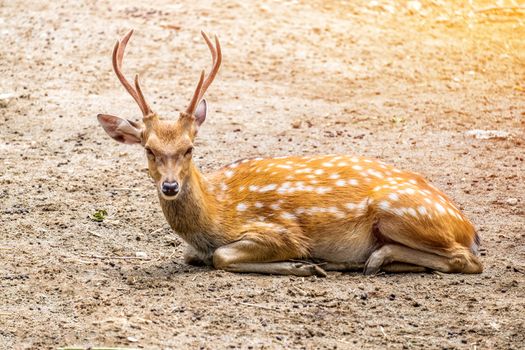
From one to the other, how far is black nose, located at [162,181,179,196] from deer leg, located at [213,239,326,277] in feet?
1.76

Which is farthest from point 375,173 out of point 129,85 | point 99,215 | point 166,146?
point 99,215

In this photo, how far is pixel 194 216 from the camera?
5.92 meters

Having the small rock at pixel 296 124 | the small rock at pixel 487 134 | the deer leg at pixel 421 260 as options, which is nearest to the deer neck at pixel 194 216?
the deer leg at pixel 421 260

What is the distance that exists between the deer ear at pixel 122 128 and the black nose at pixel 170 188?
0.53 meters

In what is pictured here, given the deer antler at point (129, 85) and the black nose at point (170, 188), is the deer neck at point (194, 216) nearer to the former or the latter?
the black nose at point (170, 188)

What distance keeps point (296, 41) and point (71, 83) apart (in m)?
2.71

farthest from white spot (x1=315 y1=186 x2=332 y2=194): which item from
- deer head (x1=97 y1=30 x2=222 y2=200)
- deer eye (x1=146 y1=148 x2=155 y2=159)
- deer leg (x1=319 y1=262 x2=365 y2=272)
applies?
deer eye (x1=146 y1=148 x2=155 y2=159)

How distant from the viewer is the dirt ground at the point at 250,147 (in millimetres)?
5008

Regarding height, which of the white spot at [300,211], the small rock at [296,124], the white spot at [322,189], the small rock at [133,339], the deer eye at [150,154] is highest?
the deer eye at [150,154]

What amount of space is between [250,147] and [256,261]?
2818 mm

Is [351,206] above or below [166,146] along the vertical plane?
below

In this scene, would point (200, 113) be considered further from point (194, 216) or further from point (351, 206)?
point (351, 206)

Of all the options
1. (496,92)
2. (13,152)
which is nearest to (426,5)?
(496,92)

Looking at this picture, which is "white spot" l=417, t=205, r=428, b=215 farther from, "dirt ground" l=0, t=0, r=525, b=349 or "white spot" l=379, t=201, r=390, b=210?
"dirt ground" l=0, t=0, r=525, b=349
